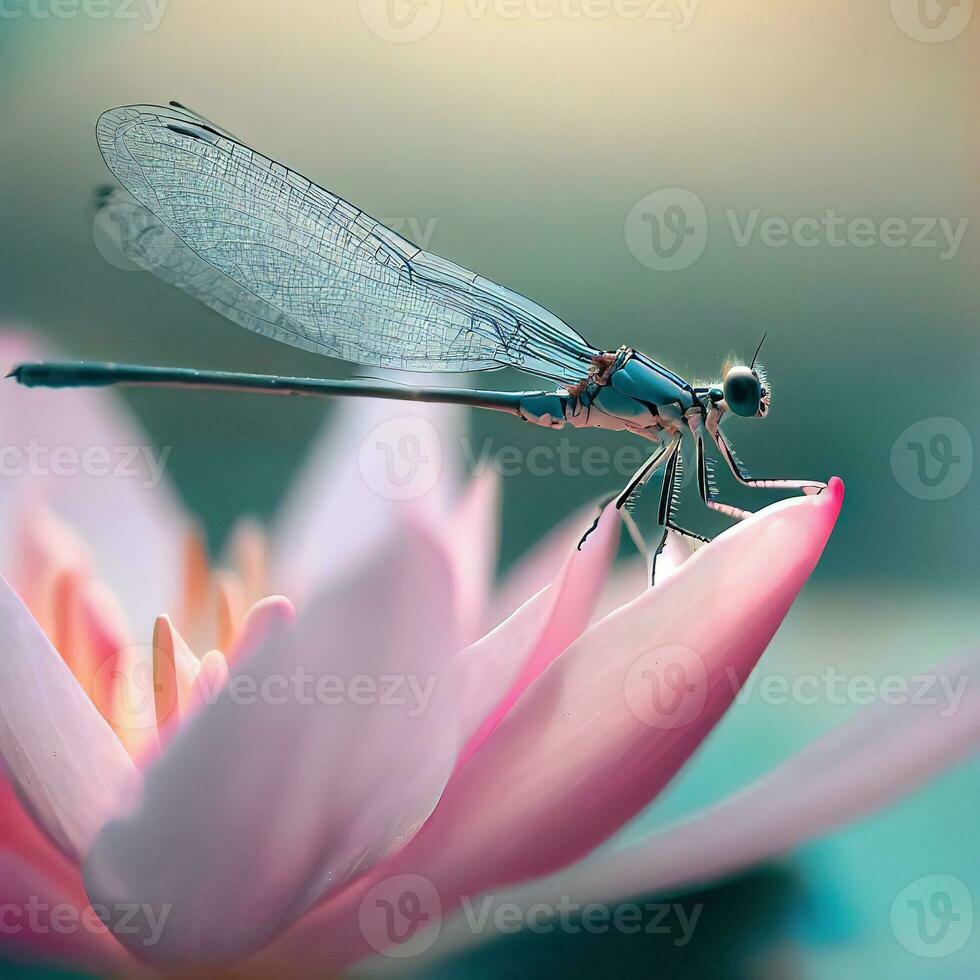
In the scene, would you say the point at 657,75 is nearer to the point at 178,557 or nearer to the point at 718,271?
the point at 718,271

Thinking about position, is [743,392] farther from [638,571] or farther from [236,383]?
[236,383]

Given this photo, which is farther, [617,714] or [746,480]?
[746,480]

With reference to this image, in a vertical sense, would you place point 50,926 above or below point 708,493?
below

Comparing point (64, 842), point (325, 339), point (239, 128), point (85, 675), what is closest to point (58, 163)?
point (239, 128)

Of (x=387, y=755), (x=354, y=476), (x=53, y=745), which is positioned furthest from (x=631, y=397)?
(x=53, y=745)

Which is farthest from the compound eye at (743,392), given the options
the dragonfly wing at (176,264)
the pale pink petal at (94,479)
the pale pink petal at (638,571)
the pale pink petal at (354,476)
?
the pale pink petal at (94,479)
